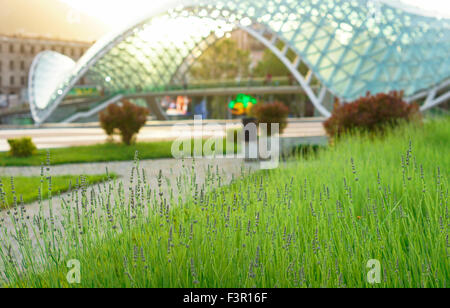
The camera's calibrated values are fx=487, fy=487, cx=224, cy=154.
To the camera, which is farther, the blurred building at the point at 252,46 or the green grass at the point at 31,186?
the blurred building at the point at 252,46

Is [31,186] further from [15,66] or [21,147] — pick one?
[15,66]

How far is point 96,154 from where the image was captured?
1569cm

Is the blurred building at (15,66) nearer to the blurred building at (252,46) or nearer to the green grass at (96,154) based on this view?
the blurred building at (252,46)

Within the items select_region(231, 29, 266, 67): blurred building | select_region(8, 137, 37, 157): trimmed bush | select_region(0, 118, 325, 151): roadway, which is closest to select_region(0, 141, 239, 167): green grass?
select_region(8, 137, 37, 157): trimmed bush

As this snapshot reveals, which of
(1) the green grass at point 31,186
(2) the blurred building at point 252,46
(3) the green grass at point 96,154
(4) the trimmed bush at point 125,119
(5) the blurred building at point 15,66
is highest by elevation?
(2) the blurred building at point 252,46

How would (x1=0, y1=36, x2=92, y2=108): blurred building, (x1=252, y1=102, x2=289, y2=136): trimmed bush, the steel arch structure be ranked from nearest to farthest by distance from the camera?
(x1=252, y1=102, x2=289, y2=136): trimmed bush
the steel arch structure
(x1=0, y1=36, x2=92, y2=108): blurred building

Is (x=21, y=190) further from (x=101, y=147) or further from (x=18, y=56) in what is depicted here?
(x=18, y=56)

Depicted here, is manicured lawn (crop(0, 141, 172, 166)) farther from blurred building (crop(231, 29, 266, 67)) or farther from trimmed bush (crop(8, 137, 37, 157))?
blurred building (crop(231, 29, 266, 67))

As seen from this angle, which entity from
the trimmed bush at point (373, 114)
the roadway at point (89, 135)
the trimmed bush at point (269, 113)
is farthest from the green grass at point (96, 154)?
the trimmed bush at point (373, 114)

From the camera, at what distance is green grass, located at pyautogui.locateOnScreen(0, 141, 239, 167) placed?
Answer: 14.4 meters

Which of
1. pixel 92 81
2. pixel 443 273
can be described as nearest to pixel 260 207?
pixel 443 273

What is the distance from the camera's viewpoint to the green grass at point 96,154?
14424 mm

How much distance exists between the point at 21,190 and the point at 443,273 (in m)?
8.25

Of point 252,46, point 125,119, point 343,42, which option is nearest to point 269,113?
point 125,119
